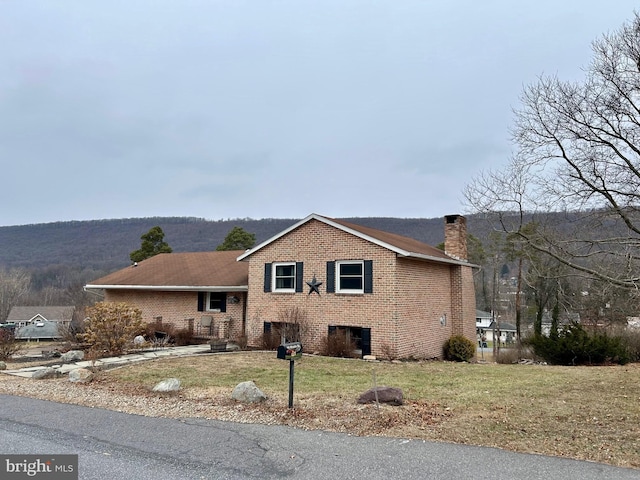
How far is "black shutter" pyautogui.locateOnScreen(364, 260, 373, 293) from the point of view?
1429 cm

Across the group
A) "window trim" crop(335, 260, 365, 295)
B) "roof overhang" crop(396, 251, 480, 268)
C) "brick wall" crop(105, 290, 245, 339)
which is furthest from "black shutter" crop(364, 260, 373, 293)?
"brick wall" crop(105, 290, 245, 339)

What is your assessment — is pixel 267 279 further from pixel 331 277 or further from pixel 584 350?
pixel 584 350

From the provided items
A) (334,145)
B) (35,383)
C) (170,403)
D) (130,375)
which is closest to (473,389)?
(170,403)

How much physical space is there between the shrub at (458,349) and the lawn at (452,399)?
3.69 m

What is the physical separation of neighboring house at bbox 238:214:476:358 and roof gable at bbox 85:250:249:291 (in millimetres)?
2240

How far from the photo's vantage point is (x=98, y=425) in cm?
627

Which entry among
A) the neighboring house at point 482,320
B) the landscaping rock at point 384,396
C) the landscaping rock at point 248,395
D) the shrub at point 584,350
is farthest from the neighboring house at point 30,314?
the neighboring house at point 482,320

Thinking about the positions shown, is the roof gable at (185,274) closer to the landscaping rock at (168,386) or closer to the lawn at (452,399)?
the lawn at (452,399)

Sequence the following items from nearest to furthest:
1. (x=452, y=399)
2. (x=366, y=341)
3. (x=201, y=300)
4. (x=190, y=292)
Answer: (x=452, y=399)
(x=366, y=341)
(x=201, y=300)
(x=190, y=292)

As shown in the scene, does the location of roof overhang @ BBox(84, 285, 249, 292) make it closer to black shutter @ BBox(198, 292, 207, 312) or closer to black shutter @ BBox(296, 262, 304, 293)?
black shutter @ BBox(198, 292, 207, 312)

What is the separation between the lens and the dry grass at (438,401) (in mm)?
5488

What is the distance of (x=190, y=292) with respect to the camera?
19.6 meters

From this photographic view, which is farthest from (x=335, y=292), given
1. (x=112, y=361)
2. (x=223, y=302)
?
(x=112, y=361)

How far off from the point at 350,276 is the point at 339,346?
8.01 feet
